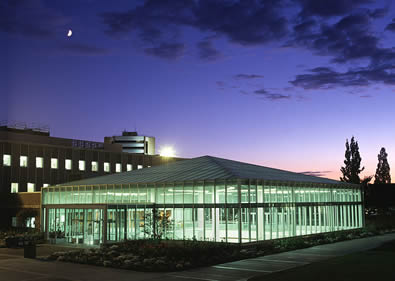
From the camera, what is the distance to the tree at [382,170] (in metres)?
92.5

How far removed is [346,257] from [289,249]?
4.73 metres

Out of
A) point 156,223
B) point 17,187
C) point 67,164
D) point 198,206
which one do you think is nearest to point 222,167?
point 198,206

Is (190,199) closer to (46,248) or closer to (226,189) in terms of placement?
(226,189)

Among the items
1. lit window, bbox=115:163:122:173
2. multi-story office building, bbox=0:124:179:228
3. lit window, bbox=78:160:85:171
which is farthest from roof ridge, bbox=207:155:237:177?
lit window, bbox=115:163:122:173

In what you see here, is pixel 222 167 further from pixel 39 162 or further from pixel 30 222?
pixel 39 162

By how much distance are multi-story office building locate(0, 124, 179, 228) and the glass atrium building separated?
11.9m

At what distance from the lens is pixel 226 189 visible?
32.6m

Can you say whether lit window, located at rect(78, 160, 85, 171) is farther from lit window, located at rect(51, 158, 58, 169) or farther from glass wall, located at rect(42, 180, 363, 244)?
glass wall, located at rect(42, 180, 363, 244)

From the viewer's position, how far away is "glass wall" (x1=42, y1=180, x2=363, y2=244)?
32.4 meters

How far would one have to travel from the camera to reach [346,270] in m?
22.6

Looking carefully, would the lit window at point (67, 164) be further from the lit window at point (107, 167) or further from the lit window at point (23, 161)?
the lit window at point (107, 167)

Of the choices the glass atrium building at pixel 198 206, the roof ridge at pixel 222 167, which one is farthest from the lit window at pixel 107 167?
the roof ridge at pixel 222 167

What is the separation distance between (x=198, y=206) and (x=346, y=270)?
514 inches

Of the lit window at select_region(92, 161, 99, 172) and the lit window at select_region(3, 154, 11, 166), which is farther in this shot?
the lit window at select_region(92, 161, 99, 172)
